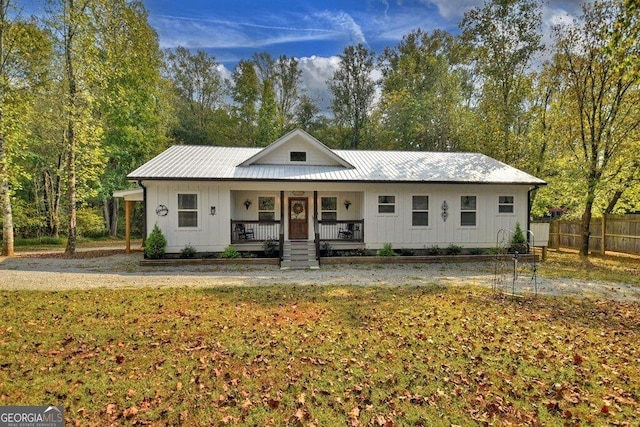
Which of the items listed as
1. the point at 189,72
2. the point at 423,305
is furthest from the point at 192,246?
the point at 189,72

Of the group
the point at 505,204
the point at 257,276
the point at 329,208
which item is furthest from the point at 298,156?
the point at 505,204

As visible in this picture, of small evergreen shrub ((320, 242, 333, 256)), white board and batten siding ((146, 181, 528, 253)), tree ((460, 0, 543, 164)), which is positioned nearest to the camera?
white board and batten siding ((146, 181, 528, 253))

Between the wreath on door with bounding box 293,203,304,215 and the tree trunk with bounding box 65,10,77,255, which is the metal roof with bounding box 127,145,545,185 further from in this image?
the tree trunk with bounding box 65,10,77,255

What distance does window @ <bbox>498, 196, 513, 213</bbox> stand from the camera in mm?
14164

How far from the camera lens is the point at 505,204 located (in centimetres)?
1420

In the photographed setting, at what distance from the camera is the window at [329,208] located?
1531 cm

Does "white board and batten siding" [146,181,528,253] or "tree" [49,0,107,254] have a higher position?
"tree" [49,0,107,254]

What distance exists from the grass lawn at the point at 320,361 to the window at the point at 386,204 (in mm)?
6769

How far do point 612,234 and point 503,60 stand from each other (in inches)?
427

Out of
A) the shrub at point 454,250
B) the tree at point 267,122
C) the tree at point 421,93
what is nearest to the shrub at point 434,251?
the shrub at point 454,250

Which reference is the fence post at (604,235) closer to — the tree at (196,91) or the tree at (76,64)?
the tree at (76,64)

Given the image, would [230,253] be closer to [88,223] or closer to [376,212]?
[376,212]

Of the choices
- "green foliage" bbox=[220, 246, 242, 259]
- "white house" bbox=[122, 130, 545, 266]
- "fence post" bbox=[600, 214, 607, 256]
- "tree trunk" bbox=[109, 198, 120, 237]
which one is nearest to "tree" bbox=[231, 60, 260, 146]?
"tree trunk" bbox=[109, 198, 120, 237]

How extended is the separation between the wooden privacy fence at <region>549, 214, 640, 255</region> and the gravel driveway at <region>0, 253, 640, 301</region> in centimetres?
736
